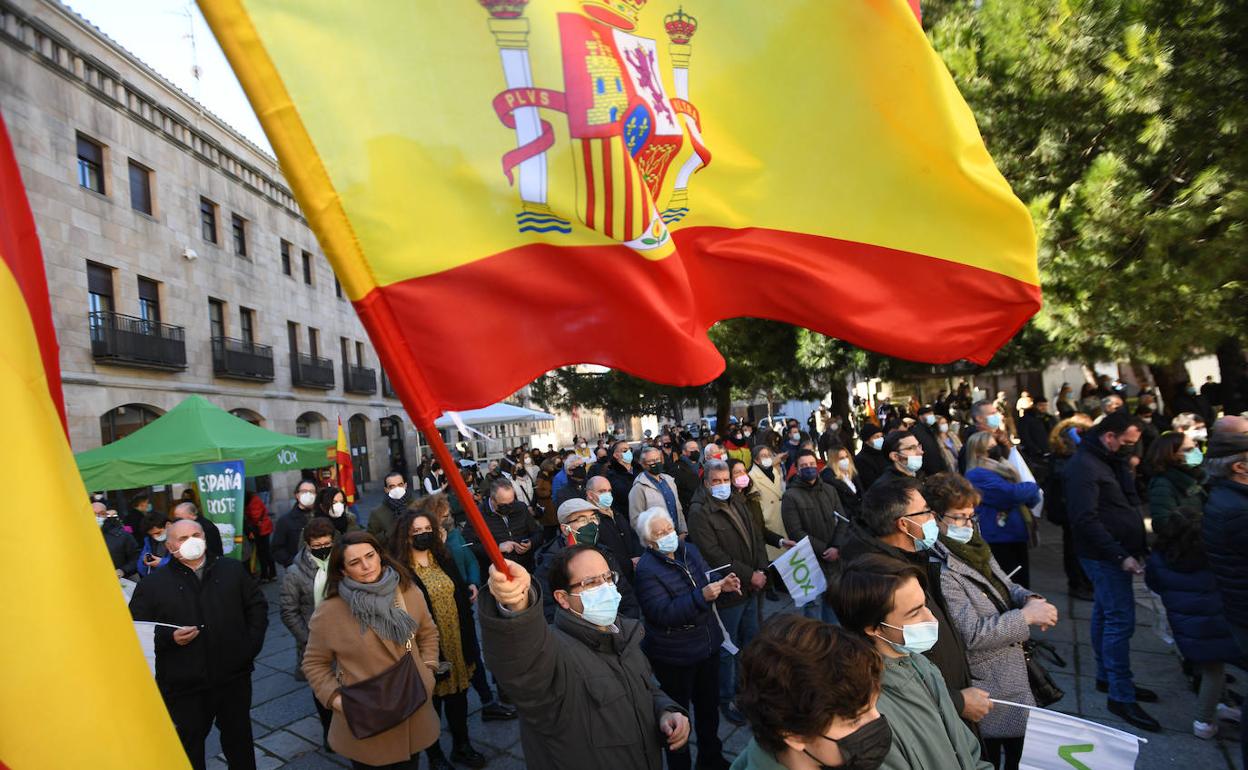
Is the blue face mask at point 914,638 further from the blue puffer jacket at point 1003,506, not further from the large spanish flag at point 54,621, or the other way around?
the blue puffer jacket at point 1003,506

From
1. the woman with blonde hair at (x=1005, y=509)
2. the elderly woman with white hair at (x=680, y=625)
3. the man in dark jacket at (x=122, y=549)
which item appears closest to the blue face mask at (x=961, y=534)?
the elderly woman with white hair at (x=680, y=625)

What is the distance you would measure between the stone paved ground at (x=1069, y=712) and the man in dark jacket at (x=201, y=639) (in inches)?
32.3

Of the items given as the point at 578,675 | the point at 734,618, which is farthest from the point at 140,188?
the point at 578,675

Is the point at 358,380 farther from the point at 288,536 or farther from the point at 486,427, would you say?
the point at 288,536

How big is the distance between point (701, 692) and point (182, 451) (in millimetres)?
8322

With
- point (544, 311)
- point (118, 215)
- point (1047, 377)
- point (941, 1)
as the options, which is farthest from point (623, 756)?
point (1047, 377)

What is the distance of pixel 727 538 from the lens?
5.05 meters

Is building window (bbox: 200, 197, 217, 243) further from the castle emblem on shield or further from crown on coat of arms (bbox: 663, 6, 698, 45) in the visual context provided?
the castle emblem on shield

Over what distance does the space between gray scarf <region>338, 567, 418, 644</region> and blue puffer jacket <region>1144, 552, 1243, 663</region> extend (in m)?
4.28

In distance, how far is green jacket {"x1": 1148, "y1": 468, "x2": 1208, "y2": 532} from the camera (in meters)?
4.50

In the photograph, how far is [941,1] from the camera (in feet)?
33.1

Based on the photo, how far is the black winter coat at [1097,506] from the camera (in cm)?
460

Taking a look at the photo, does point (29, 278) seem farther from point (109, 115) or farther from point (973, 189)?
point (109, 115)

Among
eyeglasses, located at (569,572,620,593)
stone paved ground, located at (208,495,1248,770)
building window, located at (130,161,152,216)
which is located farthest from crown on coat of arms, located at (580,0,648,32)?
building window, located at (130,161,152,216)
